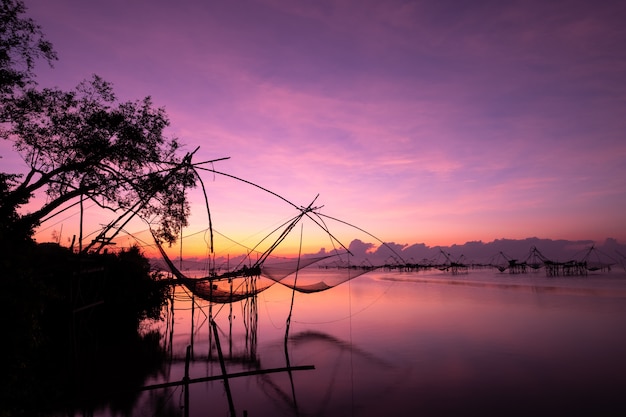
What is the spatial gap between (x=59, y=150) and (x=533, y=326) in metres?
19.1

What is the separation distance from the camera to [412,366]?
1116 centimetres

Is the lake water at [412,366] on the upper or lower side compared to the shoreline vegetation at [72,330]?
lower

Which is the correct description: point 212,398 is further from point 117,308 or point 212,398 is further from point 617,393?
point 617,393

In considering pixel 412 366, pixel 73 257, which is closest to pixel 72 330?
pixel 73 257

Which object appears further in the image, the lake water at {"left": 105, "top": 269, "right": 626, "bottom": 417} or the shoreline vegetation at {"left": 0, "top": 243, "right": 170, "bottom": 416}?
the lake water at {"left": 105, "top": 269, "right": 626, "bottom": 417}

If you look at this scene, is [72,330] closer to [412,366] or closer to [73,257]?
[73,257]

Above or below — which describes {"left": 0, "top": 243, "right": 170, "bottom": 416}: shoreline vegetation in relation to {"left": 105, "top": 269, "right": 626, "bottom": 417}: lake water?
above

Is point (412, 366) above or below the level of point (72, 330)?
below

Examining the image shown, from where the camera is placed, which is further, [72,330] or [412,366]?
[412,366]

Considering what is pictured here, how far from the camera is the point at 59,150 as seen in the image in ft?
33.8

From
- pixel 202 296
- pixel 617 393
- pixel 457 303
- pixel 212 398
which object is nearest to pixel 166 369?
pixel 202 296

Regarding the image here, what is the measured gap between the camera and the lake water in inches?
313

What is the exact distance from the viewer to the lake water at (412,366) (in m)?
7.96

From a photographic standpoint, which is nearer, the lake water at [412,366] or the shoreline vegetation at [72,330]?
the shoreline vegetation at [72,330]
